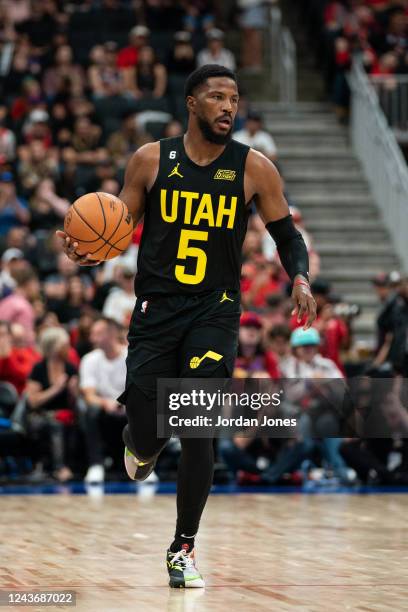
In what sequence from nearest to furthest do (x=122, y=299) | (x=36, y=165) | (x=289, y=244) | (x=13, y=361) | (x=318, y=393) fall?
(x=289, y=244) < (x=318, y=393) < (x=13, y=361) < (x=122, y=299) < (x=36, y=165)

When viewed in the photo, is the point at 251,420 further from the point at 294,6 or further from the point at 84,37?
the point at 294,6

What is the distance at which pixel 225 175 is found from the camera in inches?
277

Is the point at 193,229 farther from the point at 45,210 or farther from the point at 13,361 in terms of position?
the point at 45,210

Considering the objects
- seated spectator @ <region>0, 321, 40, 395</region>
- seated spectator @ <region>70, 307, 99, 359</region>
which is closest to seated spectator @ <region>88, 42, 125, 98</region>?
seated spectator @ <region>70, 307, 99, 359</region>

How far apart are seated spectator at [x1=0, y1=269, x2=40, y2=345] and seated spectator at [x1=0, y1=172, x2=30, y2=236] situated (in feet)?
6.69

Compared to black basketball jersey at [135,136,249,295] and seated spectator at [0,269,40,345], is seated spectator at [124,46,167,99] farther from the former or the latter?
black basketball jersey at [135,136,249,295]

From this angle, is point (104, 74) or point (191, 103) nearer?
point (191, 103)

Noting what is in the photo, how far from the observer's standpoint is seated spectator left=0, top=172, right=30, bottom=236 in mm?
17203

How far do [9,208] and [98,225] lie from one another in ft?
35.2

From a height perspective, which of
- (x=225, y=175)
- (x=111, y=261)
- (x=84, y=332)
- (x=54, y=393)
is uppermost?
(x=111, y=261)

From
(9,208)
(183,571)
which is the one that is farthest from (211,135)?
(9,208)

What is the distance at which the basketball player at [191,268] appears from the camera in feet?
22.6

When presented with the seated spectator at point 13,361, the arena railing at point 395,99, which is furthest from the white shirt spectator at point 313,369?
the arena railing at point 395,99

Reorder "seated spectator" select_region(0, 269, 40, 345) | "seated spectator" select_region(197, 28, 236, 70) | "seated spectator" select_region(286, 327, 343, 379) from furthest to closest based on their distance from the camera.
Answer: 1. "seated spectator" select_region(197, 28, 236, 70)
2. "seated spectator" select_region(0, 269, 40, 345)
3. "seated spectator" select_region(286, 327, 343, 379)
